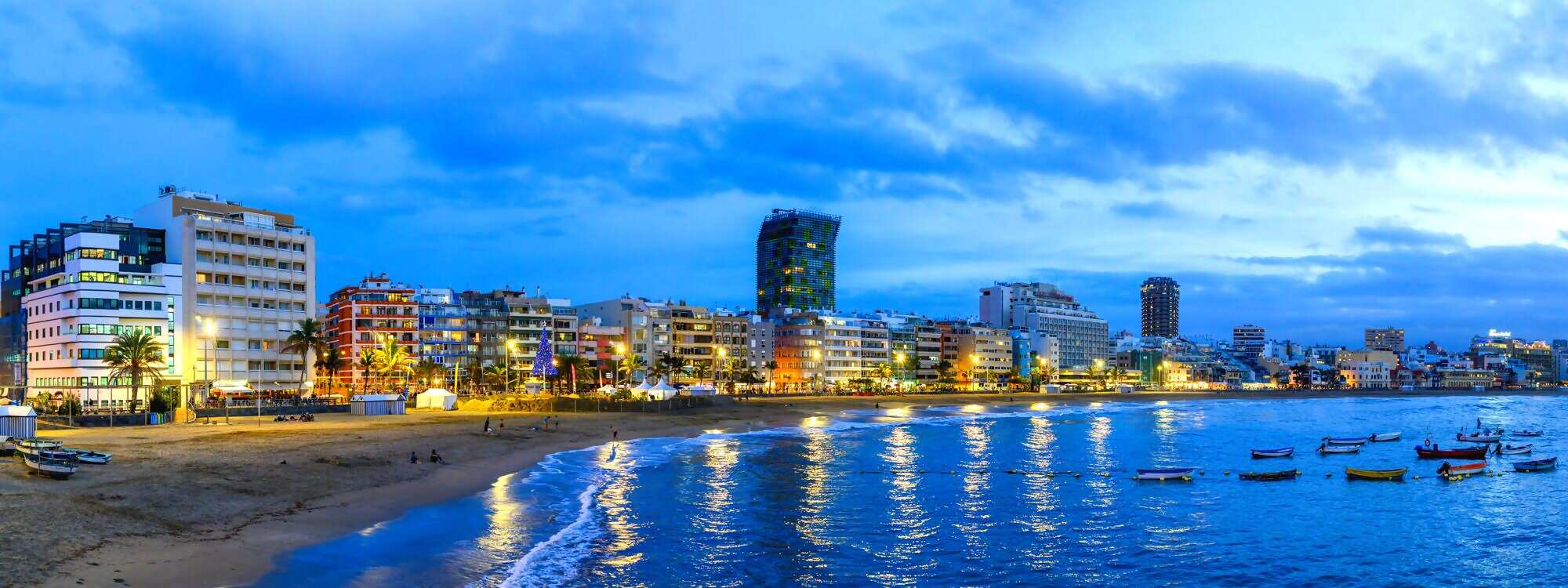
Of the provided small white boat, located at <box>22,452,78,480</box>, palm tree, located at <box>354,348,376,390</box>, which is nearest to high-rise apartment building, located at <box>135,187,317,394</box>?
palm tree, located at <box>354,348,376,390</box>

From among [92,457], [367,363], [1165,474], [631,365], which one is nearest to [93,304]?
[367,363]

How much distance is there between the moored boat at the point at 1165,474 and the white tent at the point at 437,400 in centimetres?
7057

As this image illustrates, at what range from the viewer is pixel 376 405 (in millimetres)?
90688

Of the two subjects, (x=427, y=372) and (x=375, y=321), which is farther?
(x=375, y=321)

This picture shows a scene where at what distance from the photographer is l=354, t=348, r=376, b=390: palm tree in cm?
12438

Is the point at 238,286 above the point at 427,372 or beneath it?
above

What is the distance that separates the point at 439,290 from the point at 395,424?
98354 mm

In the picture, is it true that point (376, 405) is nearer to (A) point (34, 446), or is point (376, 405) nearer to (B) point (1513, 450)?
(A) point (34, 446)

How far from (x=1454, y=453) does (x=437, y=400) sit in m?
88.3

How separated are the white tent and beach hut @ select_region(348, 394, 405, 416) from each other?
33.1 feet

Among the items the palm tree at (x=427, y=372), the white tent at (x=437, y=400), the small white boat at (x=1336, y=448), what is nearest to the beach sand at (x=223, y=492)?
the white tent at (x=437, y=400)

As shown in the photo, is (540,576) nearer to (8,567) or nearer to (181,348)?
(8,567)

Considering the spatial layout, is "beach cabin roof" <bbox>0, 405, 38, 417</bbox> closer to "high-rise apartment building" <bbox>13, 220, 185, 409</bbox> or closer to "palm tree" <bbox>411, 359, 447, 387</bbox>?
"high-rise apartment building" <bbox>13, 220, 185, 409</bbox>

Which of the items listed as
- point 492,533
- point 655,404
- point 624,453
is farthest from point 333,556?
point 655,404
